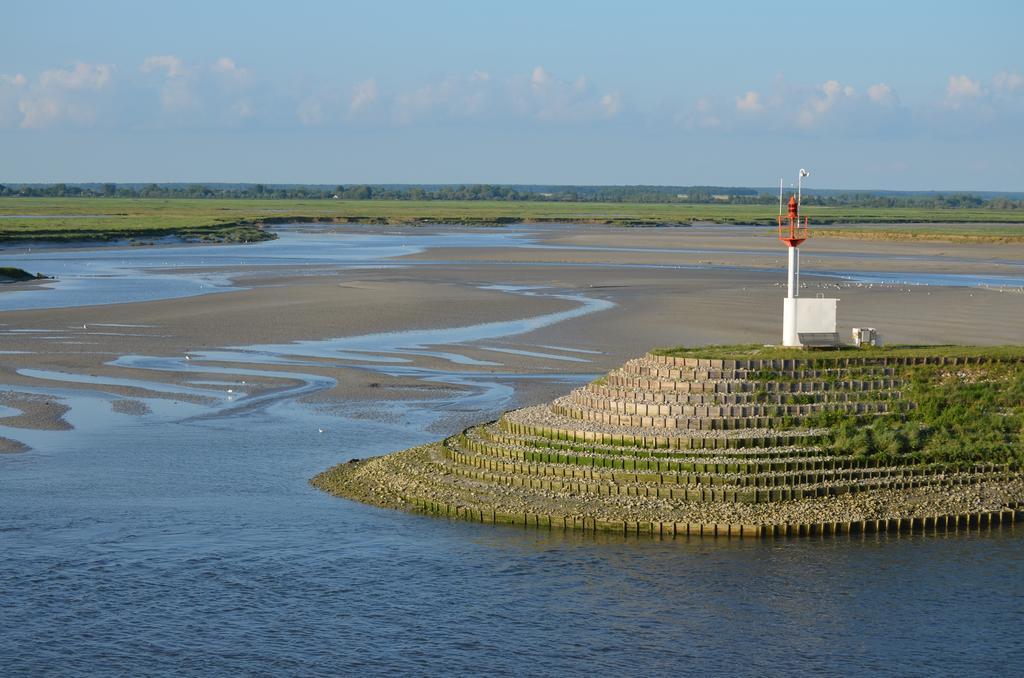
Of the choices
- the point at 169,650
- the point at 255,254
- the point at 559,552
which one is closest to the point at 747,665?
the point at 559,552

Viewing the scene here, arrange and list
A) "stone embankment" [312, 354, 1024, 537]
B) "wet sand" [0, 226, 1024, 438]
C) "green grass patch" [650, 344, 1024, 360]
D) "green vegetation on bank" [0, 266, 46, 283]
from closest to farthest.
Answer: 1. "stone embankment" [312, 354, 1024, 537]
2. "green grass patch" [650, 344, 1024, 360]
3. "wet sand" [0, 226, 1024, 438]
4. "green vegetation on bank" [0, 266, 46, 283]

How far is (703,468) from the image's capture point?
34219 millimetres

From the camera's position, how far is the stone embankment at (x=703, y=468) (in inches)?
1319

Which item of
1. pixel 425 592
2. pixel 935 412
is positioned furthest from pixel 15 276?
pixel 425 592

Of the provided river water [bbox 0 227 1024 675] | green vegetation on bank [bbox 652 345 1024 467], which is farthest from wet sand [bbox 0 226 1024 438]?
green vegetation on bank [bbox 652 345 1024 467]

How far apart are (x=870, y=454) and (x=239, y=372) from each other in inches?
1171

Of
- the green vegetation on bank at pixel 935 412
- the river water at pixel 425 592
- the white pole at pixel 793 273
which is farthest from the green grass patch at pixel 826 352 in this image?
the river water at pixel 425 592

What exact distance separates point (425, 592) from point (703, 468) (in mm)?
8441

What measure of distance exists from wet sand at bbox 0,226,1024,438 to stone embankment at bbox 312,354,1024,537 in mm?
13154

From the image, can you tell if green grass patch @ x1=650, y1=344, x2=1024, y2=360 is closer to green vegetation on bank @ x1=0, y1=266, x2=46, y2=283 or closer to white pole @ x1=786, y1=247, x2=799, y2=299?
white pole @ x1=786, y1=247, x2=799, y2=299

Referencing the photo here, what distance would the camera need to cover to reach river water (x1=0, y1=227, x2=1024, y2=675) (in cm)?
2547

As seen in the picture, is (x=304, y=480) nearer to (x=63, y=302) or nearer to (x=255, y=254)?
(x=63, y=302)

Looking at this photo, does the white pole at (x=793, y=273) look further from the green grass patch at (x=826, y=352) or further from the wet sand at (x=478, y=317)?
the wet sand at (x=478, y=317)

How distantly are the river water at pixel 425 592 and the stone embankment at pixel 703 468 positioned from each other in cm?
92
